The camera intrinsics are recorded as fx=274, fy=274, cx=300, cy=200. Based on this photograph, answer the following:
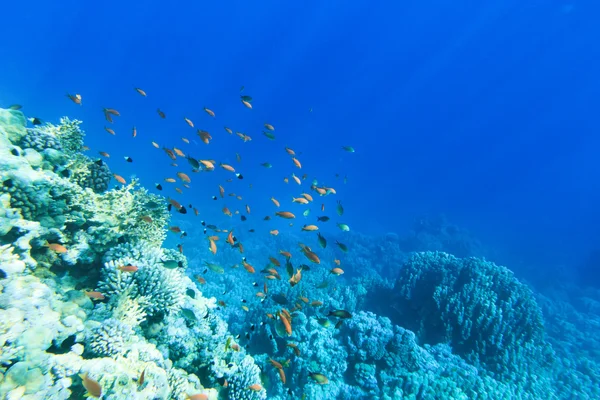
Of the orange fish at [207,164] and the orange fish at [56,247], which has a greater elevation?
the orange fish at [207,164]

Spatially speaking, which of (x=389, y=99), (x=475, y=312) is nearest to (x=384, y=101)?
(x=389, y=99)

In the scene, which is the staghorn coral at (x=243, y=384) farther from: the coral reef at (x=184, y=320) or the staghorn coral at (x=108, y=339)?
the staghorn coral at (x=108, y=339)

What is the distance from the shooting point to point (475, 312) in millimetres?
9109

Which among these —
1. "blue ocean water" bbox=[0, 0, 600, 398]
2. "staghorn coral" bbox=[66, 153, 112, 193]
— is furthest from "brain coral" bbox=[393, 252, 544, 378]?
"blue ocean water" bbox=[0, 0, 600, 398]

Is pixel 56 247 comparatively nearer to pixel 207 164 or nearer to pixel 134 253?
pixel 134 253

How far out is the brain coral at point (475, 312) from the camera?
28.9 ft

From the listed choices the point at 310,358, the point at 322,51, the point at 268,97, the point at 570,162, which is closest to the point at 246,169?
the point at 268,97

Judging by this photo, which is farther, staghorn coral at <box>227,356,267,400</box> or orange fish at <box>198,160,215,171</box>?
orange fish at <box>198,160,215,171</box>

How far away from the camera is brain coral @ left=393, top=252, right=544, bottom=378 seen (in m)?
8.82

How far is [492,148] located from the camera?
109750 millimetres

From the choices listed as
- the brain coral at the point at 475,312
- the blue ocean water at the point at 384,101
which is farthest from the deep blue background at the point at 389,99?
the brain coral at the point at 475,312

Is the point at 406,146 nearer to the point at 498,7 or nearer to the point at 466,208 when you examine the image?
the point at 466,208

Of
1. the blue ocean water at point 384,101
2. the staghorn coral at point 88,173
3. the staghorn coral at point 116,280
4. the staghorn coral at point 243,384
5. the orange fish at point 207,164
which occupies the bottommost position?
Result: the staghorn coral at point 243,384

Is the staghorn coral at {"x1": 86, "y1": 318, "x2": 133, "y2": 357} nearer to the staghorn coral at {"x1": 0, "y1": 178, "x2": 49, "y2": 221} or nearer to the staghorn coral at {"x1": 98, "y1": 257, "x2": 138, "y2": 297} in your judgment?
the staghorn coral at {"x1": 98, "y1": 257, "x2": 138, "y2": 297}
